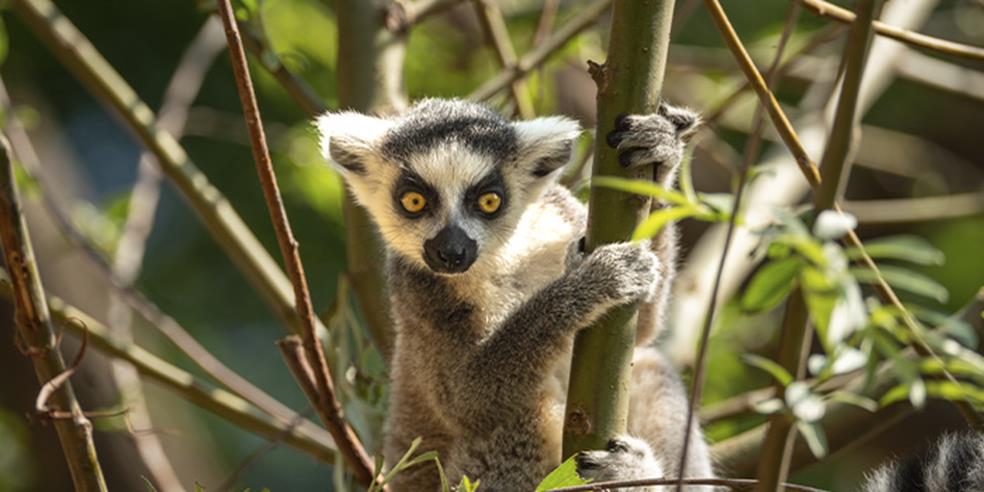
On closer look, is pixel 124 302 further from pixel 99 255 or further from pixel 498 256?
pixel 498 256

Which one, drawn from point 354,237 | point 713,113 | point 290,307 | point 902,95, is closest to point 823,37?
point 713,113

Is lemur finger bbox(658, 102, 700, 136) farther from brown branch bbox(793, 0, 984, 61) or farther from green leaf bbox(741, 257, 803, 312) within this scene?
green leaf bbox(741, 257, 803, 312)

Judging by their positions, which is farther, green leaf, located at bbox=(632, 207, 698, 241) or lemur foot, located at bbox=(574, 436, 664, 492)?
lemur foot, located at bbox=(574, 436, 664, 492)

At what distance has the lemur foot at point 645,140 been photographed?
2.81 metres

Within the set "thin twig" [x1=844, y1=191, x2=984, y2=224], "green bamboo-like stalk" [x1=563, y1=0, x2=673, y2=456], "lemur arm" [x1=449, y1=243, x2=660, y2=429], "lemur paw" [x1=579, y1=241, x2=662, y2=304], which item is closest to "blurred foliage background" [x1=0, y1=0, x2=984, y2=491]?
"thin twig" [x1=844, y1=191, x2=984, y2=224]

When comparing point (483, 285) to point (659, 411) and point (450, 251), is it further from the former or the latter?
point (659, 411)

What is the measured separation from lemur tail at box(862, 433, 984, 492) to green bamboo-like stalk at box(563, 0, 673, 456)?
35.6 inches

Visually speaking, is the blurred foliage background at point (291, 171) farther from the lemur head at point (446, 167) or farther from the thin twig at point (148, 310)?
the lemur head at point (446, 167)

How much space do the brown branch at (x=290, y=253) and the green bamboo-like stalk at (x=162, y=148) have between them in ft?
4.12

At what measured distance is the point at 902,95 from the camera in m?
8.62

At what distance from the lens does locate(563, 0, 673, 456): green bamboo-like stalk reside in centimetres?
273

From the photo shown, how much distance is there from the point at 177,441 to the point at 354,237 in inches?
118

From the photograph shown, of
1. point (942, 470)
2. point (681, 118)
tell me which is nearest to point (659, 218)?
point (942, 470)

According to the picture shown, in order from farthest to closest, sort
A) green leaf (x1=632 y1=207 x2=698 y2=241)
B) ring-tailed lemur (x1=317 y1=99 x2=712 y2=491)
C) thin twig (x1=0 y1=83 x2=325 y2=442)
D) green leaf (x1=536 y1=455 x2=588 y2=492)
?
1. thin twig (x1=0 y1=83 x2=325 y2=442)
2. ring-tailed lemur (x1=317 y1=99 x2=712 y2=491)
3. green leaf (x1=536 y1=455 x2=588 y2=492)
4. green leaf (x1=632 y1=207 x2=698 y2=241)
